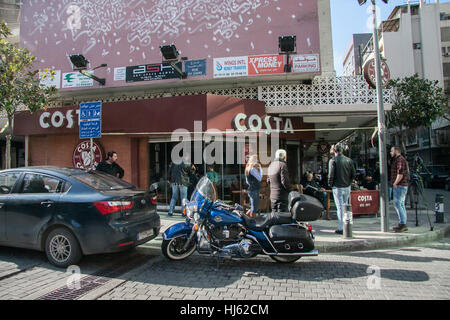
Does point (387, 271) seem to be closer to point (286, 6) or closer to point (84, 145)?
point (286, 6)

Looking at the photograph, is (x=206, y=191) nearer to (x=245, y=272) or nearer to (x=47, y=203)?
(x=245, y=272)

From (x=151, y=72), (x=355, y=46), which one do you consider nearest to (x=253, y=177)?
(x=151, y=72)

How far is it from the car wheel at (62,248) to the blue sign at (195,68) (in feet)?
25.0

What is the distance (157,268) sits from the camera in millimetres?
4559

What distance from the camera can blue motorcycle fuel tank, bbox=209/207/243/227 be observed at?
4.48 meters

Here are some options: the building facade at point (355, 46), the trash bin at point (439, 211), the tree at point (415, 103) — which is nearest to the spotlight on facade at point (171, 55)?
the trash bin at point (439, 211)

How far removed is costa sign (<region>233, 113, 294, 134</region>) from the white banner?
20.9 feet

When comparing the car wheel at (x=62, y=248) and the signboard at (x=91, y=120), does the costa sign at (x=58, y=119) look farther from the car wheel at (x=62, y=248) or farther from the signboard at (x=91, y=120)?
the car wheel at (x=62, y=248)

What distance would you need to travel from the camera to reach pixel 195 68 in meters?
10.6

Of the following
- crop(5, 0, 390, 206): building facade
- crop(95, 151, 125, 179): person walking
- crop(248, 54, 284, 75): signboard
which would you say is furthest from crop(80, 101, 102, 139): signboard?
crop(248, 54, 284, 75): signboard

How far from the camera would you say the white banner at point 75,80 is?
11.3 metres

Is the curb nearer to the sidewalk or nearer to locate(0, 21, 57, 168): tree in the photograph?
the sidewalk
